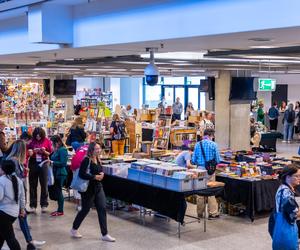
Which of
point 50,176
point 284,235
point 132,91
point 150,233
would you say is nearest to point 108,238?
point 150,233

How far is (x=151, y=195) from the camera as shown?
26.6 ft

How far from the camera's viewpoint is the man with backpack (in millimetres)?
20688

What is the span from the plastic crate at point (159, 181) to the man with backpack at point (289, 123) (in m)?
13.8

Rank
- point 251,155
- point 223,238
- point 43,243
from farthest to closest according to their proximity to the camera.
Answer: point 251,155, point 223,238, point 43,243

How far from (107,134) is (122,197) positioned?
6.58 m

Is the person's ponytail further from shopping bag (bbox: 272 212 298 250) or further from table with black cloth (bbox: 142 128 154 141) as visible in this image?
table with black cloth (bbox: 142 128 154 141)

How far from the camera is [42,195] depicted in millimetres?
8930

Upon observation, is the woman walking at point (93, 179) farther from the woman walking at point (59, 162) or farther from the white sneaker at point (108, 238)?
the woman walking at point (59, 162)

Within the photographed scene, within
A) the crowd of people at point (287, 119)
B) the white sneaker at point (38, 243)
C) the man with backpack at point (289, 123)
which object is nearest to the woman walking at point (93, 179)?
the white sneaker at point (38, 243)

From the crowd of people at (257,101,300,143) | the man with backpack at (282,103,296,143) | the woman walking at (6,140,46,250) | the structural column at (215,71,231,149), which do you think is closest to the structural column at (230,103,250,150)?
the structural column at (215,71,231,149)

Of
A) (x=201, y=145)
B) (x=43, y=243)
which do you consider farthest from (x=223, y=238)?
(x=43, y=243)

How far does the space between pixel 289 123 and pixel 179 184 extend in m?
14.4

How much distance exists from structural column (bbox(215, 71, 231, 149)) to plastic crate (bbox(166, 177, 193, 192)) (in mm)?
7777

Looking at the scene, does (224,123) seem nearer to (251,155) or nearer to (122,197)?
(251,155)
